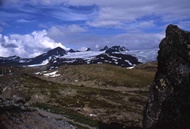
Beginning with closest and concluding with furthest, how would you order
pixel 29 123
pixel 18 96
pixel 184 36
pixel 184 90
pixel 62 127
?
1. pixel 184 90
2. pixel 184 36
3. pixel 29 123
4. pixel 62 127
5. pixel 18 96

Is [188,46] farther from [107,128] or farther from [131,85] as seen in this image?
[131,85]

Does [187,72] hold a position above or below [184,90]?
above

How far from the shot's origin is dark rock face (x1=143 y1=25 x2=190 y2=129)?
1196 inches

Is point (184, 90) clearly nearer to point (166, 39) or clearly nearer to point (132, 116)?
point (166, 39)

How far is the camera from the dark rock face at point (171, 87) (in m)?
30.4

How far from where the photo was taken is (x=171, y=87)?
32438 mm

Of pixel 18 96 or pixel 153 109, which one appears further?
pixel 18 96

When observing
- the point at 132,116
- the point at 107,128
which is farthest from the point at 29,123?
the point at 132,116

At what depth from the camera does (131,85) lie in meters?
182

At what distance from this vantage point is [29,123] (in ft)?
122

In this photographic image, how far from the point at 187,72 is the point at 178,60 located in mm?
2290

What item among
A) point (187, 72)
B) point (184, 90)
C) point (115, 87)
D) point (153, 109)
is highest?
point (187, 72)

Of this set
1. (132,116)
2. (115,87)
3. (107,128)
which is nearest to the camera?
(107,128)

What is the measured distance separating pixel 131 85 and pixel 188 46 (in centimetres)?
15110
